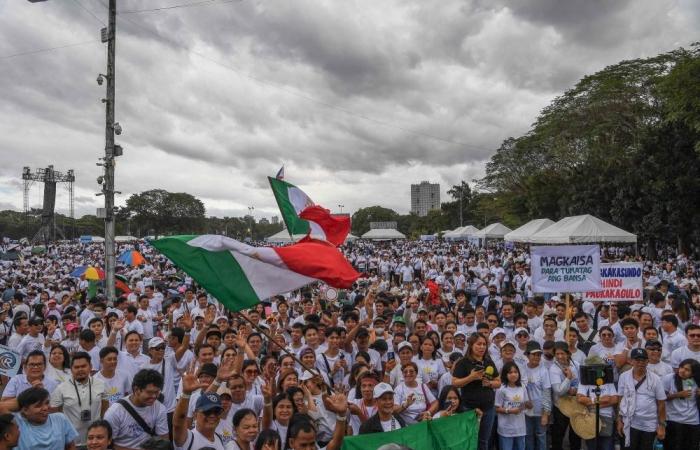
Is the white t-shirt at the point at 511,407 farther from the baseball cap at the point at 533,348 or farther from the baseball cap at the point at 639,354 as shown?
the baseball cap at the point at 639,354

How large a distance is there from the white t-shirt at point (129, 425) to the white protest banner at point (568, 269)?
657cm

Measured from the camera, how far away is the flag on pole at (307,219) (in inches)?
259

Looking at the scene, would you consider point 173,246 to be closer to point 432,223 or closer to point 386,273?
point 386,273

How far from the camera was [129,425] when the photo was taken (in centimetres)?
419

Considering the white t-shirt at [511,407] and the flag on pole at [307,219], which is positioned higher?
the flag on pole at [307,219]

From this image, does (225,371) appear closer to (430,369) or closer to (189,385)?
(189,385)

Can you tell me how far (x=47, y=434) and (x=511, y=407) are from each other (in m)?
4.28

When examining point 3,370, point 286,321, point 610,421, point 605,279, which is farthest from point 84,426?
point 605,279

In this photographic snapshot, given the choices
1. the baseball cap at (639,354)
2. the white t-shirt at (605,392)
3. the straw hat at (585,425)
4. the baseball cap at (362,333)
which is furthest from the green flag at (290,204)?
the baseball cap at (639,354)

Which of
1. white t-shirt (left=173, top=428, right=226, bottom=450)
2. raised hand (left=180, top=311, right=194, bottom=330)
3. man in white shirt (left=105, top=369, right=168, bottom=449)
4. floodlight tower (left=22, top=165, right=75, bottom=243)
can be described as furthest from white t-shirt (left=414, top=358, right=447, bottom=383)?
floodlight tower (left=22, top=165, right=75, bottom=243)

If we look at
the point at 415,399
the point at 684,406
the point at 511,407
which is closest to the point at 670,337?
the point at 684,406

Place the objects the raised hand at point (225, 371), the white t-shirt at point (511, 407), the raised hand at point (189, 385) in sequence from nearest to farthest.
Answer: the raised hand at point (189, 385)
the raised hand at point (225, 371)
the white t-shirt at point (511, 407)

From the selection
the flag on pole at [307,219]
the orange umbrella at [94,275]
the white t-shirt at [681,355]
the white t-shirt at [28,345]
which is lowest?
the white t-shirt at [28,345]

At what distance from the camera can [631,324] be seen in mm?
6508
